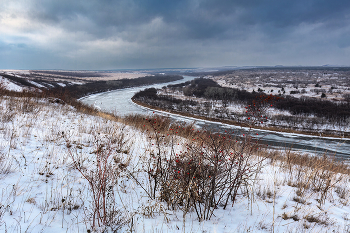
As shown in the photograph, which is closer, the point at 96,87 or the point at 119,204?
the point at 119,204

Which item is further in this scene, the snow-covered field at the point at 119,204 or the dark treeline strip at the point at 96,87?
the dark treeline strip at the point at 96,87

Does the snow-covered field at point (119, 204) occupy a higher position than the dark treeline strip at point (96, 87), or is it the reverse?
the dark treeline strip at point (96, 87)

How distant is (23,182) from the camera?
2.91 metres

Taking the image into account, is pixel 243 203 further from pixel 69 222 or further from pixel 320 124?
pixel 320 124

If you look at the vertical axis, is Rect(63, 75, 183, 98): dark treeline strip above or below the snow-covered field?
above

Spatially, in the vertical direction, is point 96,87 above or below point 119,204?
above

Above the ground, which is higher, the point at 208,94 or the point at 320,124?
the point at 208,94

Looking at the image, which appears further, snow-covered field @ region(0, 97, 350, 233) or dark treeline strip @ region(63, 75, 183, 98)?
dark treeline strip @ region(63, 75, 183, 98)

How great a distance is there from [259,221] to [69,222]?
288 centimetres

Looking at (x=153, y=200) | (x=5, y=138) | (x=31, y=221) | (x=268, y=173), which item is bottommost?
(x=268, y=173)

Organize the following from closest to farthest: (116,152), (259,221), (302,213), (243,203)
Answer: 1. (259,221)
2. (302,213)
3. (243,203)
4. (116,152)

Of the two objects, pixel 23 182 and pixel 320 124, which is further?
pixel 320 124

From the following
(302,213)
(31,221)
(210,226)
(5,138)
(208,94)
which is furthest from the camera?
(208,94)

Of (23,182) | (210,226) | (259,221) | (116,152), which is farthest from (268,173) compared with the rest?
(23,182)
